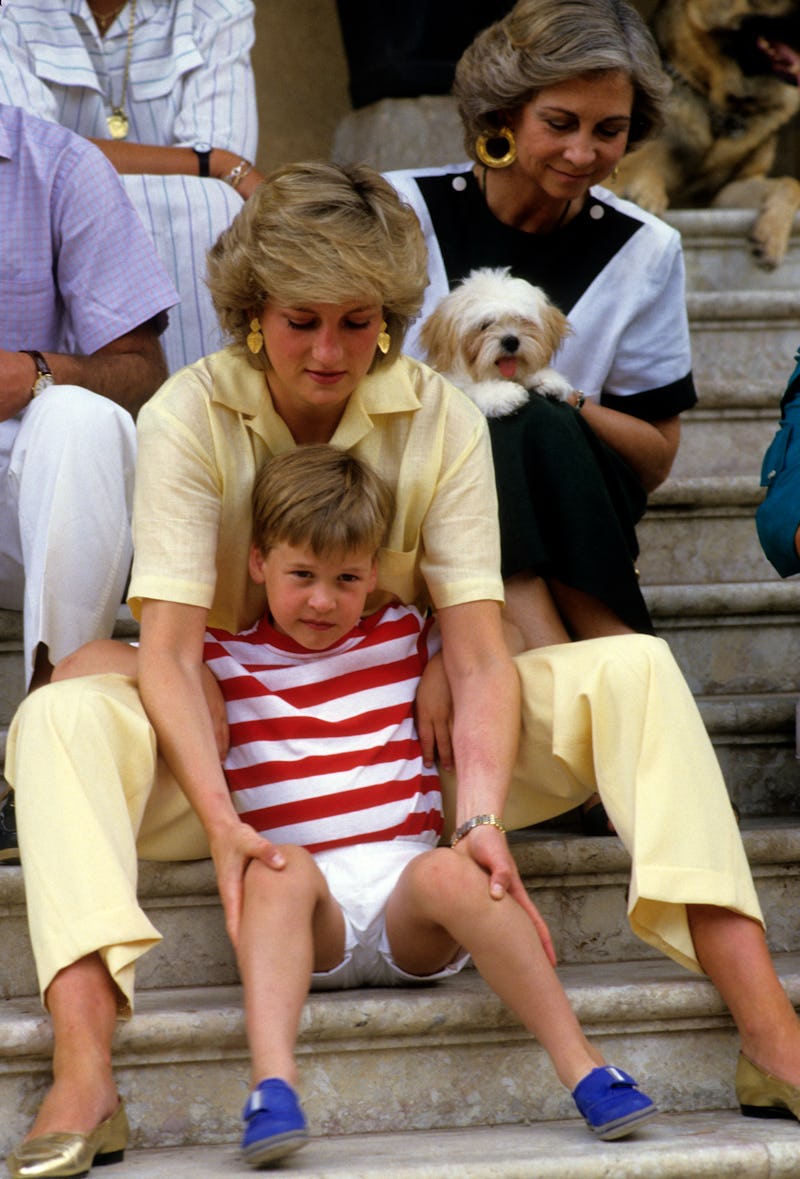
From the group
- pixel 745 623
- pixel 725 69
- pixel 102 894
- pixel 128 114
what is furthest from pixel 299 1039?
pixel 725 69

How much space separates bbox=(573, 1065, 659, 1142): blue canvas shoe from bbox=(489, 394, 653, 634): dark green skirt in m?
0.69

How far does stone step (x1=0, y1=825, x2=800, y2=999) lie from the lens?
188 cm

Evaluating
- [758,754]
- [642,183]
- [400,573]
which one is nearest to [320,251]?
[400,573]

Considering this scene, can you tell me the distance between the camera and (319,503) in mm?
1839

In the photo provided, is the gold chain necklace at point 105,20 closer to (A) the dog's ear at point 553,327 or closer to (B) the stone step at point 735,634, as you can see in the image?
(A) the dog's ear at point 553,327

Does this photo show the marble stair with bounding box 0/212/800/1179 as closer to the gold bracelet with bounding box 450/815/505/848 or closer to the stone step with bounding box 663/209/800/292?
the gold bracelet with bounding box 450/815/505/848

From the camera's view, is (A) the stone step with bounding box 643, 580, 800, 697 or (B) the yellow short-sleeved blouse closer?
(B) the yellow short-sleeved blouse

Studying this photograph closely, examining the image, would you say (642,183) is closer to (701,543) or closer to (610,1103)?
(701,543)

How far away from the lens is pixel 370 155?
423cm

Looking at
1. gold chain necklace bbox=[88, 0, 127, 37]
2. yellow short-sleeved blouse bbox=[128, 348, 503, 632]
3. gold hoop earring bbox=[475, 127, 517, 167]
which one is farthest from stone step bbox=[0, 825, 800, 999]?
gold chain necklace bbox=[88, 0, 127, 37]

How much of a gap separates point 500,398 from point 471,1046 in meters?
0.88

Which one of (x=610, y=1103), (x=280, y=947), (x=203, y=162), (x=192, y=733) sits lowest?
(x=610, y=1103)

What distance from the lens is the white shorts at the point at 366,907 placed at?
180 cm

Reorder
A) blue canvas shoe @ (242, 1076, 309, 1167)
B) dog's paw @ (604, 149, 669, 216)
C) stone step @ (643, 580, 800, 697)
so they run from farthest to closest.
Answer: dog's paw @ (604, 149, 669, 216)
stone step @ (643, 580, 800, 697)
blue canvas shoe @ (242, 1076, 309, 1167)
